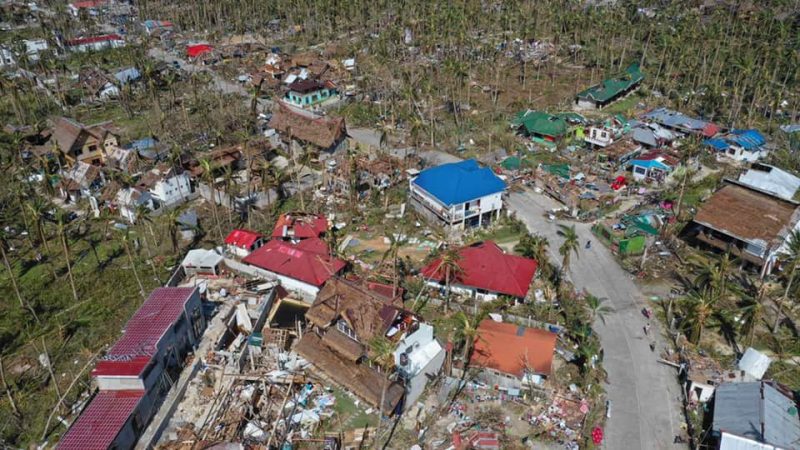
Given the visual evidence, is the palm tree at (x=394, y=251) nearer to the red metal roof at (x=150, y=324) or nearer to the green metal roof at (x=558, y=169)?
the red metal roof at (x=150, y=324)

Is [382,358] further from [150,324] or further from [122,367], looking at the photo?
[150,324]

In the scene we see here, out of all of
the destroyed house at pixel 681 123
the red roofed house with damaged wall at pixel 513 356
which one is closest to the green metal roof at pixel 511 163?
the destroyed house at pixel 681 123

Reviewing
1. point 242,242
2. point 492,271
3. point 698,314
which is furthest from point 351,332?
point 698,314

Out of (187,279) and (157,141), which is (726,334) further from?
(157,141)

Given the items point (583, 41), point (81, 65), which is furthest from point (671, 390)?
point (81, 65)

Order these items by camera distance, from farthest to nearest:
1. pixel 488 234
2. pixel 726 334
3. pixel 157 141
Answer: pixel 157 141, pixel 488 234, pixel 726 334

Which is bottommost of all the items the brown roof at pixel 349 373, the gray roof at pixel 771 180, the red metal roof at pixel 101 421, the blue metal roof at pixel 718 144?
the brown roof at pixel 349 373
